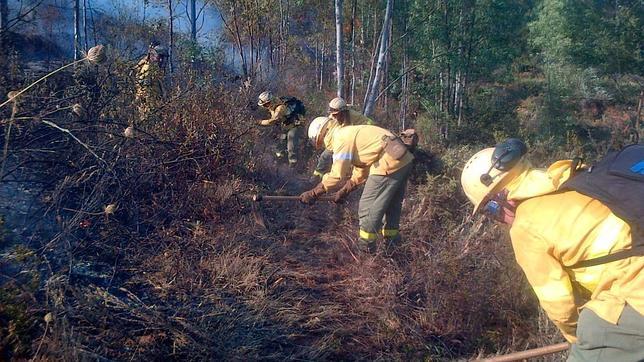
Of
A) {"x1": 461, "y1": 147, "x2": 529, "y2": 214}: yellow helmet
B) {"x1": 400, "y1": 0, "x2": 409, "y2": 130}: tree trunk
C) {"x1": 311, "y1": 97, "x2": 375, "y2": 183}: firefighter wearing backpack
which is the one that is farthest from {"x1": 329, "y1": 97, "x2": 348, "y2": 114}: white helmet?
{"x1": 400, "y1": 0, "x2": 409, "y2": 130}: tree trunk

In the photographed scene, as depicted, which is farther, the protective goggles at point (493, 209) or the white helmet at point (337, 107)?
the white helmet at point (337, 107)

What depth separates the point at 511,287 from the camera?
170 inches

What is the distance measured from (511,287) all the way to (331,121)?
2.75 meters

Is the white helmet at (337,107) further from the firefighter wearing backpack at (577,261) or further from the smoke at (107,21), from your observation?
the smoke at (107,21)

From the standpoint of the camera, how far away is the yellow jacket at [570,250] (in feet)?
7.41

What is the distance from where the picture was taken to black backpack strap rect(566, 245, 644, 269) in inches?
85.4

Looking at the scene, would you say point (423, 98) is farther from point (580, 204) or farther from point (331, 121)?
point (580, 204)

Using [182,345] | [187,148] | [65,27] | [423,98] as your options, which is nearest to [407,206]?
[187,148]

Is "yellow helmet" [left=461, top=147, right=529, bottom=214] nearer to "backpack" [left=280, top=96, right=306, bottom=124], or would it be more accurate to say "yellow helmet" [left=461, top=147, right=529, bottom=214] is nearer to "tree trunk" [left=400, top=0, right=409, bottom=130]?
"backpack" [left=280, top=96, right=306, bottom=124]

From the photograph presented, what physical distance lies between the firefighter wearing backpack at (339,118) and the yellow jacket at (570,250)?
3.75 meters

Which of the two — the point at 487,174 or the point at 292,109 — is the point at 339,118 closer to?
the point at 292,109

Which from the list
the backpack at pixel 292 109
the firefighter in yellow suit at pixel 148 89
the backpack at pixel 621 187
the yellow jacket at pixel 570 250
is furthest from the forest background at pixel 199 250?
the backpack at pixel 621 187

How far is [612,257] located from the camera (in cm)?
226

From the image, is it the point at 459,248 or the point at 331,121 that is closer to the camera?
the point at 459,248
